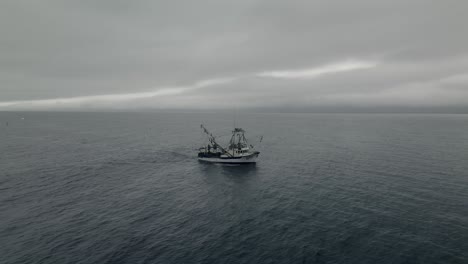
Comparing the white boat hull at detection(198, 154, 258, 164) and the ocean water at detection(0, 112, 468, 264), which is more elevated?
the white boat hull at detection(198, 154, 258, 164)

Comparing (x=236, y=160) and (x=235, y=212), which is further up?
(x=236, y=160)

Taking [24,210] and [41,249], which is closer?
[41,249]

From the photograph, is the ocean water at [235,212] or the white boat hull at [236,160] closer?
the ocean water at [235,212]

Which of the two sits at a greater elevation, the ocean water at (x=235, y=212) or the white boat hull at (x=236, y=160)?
the white boat hull at (x=236, y=160)

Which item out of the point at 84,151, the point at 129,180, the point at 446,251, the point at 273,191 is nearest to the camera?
the point at 446,251

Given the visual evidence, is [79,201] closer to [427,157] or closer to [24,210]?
[24,210]

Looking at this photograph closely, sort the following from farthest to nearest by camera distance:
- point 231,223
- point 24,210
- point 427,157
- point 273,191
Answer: point 427,157, point 273,191, point 24,210, point 231,223

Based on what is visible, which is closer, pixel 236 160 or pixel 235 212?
pixel 235 212

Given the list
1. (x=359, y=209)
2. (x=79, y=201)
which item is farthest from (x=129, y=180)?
(x=359, y=209)

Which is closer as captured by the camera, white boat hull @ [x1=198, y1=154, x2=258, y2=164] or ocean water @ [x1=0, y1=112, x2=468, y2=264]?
ocean water @ [x1=0, y1=112, x2=468, y2=264]

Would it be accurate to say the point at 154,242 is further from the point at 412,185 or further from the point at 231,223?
Result: the point at 412,185
